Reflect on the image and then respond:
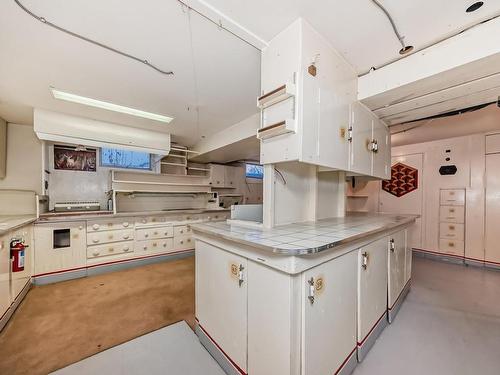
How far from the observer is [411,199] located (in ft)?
14.5

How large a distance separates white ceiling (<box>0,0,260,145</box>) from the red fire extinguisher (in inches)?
67.1

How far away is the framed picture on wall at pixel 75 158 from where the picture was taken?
3625 millimetres

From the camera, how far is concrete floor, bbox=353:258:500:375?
1.50 metres

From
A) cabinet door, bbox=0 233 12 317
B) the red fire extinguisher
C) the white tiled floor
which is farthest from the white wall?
the white tiled floor

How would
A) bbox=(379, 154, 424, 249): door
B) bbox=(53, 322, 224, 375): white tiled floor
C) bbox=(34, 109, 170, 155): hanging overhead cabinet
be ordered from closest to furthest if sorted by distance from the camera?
1. bbox=(53, 322, 224, 375): white tiled floor
2. bbox=(34, 109, 170, 155): hanging overhead cabinet
3. bbox=(379, 154, 424, 249): door

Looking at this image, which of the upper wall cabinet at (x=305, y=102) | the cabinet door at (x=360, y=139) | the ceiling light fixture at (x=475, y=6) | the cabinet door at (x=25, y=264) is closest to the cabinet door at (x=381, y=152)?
the cabinet door at (x=360, y=139)

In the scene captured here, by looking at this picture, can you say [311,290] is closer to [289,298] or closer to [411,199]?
[289,298]

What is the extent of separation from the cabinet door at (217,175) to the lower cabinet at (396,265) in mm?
3875

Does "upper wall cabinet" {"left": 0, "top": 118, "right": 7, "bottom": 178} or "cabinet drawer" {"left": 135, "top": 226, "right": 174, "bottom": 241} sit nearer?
"upper wall cabinet" {"left": 0, "top": 118, "right": 7, "bottom": 178}

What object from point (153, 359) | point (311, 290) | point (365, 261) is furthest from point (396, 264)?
point (153, 359)

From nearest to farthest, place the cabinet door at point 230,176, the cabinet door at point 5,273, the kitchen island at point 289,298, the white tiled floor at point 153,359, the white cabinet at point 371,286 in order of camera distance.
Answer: the kitchen island at point 289,298
the white tiled floor at point 153,359
the white cabinet at point 371,286
the cabinet door at point 5,273
the cabinet door at point 230,176

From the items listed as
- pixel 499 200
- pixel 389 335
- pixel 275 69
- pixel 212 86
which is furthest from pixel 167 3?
pixel 499 200

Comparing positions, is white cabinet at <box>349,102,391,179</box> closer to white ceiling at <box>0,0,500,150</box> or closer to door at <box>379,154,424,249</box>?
white ceiling at <box>0,0,500,150</box>

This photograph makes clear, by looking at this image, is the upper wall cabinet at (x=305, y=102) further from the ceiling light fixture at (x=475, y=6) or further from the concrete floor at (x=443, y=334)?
the concrete floor at (x=443, y=334)
